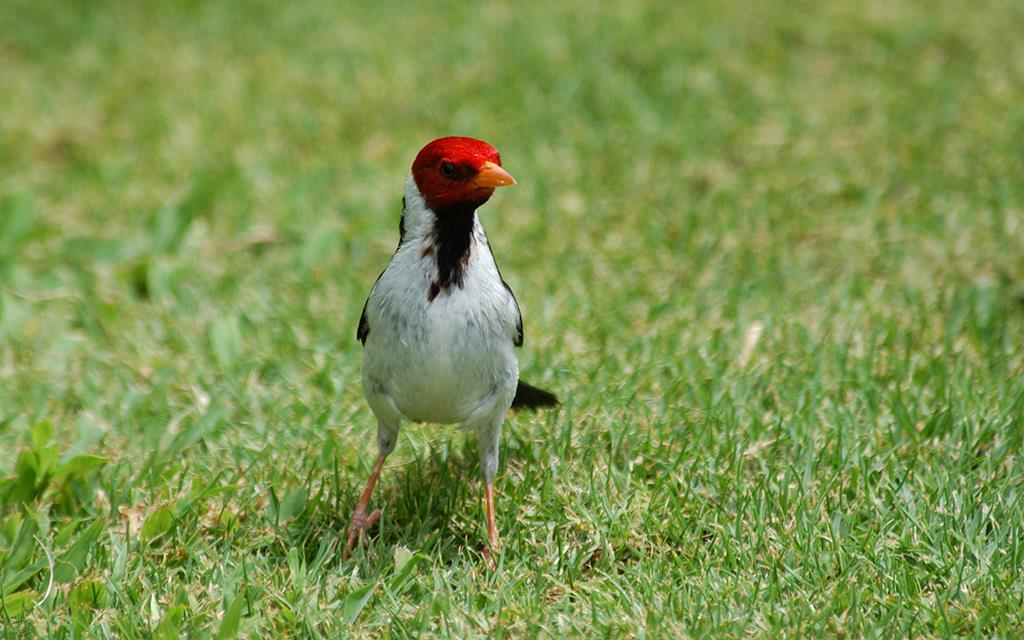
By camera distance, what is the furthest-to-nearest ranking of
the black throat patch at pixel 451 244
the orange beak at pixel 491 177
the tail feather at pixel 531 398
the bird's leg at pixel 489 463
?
the tail feather at pixel 531 398 < the bird's leg at pixel 489 463 < the black throat patch at pixel 451 244 < the orange beak at pixel 491 177

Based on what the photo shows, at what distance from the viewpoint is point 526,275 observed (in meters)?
5.46

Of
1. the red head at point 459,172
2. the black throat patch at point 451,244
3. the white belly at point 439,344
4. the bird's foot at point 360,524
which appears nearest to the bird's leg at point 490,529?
the white belly at point 439,344

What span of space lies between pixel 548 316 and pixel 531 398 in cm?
102

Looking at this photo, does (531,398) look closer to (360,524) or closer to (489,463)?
(489,463)

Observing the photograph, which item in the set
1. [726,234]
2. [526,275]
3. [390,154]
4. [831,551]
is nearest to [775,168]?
[726,234]

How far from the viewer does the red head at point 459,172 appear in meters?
3.39

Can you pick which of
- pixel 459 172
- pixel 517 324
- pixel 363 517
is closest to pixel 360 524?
pixel 363 517

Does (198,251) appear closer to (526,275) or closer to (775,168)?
(526,275)

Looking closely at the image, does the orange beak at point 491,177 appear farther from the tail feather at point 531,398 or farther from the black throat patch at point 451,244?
the tail feather at point 531,398

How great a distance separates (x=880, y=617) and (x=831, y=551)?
1.04 feet

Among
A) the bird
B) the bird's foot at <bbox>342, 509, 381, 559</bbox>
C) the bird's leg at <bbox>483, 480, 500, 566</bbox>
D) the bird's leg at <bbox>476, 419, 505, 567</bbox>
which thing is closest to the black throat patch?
the bird

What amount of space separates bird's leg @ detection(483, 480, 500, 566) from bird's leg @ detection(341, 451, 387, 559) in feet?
1.17

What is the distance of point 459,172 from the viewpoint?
342 cm

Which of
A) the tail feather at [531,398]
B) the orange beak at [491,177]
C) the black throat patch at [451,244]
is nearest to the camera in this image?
the orange beak at [491,177]
